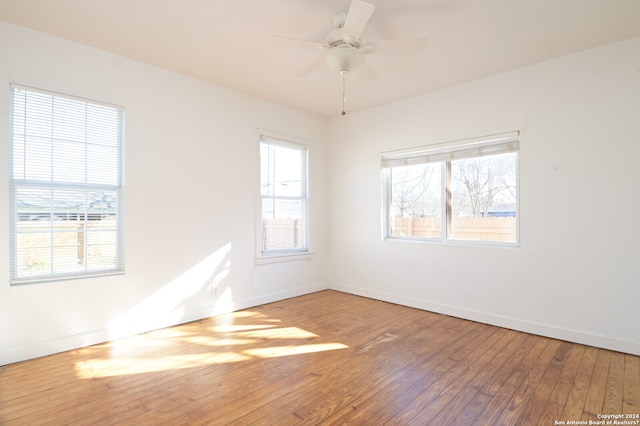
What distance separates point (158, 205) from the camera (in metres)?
3.50

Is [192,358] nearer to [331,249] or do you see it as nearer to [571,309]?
[331,249]

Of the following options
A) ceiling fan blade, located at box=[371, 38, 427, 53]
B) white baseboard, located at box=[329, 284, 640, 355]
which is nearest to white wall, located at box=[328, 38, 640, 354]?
white baseboard, located at box=[329, 284, 640, 355]

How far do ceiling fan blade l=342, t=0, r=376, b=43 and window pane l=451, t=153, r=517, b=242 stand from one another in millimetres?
2281

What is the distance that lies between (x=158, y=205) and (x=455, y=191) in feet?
11.2

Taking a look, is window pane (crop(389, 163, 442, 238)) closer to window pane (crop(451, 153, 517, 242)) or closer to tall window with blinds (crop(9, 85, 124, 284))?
window pane (crop(451, 153, 517, 242))

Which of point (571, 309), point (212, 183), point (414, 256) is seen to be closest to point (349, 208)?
point (414, 256)

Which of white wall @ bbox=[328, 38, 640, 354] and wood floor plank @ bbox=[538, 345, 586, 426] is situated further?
white wall @ bbox=[328, 38, 640, 354]

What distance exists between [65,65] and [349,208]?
3676mm

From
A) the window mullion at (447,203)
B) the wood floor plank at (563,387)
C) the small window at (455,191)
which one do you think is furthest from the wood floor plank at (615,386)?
the window mullion at (447,203)

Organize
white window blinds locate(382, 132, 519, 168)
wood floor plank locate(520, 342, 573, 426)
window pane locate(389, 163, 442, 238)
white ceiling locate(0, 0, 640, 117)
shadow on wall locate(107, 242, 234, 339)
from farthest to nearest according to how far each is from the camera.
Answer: window pane locate(389, 163, 442, 238) < white window blinds locate(382, 132, 519, 168) < shadow on wall locate(107, 242, 234, 339) < white ceiling locate(0, 0, 640, 117) < wood floor plank locate(520, 342, 573, 426)

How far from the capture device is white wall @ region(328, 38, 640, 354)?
116 inches

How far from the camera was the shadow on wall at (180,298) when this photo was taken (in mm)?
3301

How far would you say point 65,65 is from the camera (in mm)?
2953

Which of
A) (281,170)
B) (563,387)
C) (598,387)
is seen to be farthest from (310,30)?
(598,387)
